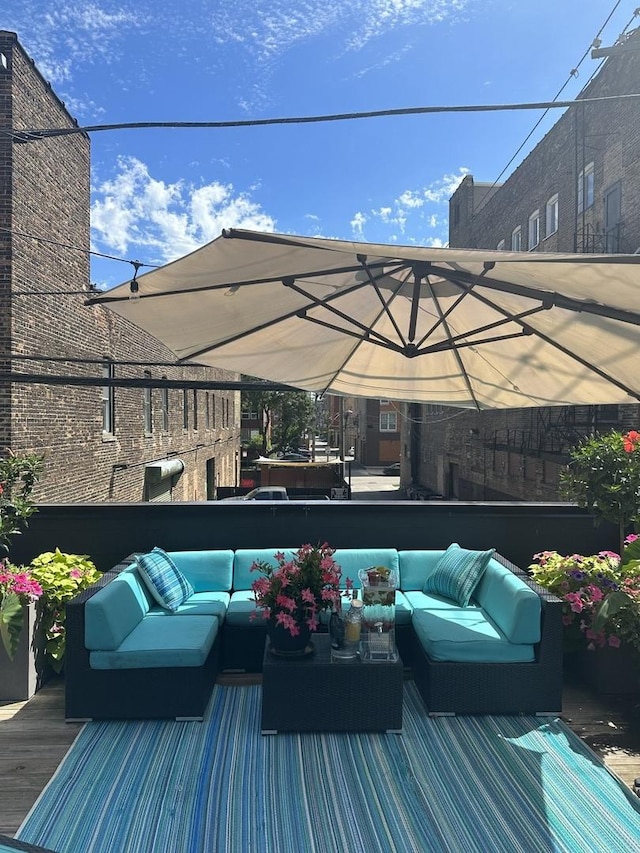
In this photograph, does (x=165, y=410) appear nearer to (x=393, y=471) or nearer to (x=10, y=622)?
(x=10, y=622)

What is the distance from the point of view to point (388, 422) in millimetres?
43281

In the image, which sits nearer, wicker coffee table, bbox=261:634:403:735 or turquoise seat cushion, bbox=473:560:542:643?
wicker coffee table, bbox=261:634:403:735

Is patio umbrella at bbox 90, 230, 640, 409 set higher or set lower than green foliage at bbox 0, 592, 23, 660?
higher

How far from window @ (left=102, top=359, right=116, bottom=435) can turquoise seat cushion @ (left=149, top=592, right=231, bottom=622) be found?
7.17 metres

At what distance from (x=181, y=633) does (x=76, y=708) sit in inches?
31.1

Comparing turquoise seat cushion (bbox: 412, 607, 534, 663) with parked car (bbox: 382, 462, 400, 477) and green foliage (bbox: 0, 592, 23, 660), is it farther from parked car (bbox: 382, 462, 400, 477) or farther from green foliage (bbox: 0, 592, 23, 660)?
parked car (bbox: 382, 462, 400, 477)

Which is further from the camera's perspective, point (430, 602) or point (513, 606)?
point (430, 602)

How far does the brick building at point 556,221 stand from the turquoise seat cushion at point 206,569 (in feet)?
11.7

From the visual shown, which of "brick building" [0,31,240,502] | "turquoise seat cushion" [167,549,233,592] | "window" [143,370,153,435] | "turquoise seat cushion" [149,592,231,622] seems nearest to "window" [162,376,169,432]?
"window" [143,370,153,435]

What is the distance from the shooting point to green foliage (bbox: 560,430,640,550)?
420 centimetres

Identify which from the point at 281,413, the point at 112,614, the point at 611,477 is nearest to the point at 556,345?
the point at 611,477

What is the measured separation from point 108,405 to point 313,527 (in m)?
7.13

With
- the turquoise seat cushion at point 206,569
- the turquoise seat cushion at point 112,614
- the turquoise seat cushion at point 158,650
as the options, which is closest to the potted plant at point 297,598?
the turquoise seat cushion at point 158,650

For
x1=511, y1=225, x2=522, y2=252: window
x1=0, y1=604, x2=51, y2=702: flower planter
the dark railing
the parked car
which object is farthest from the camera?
the parked car
